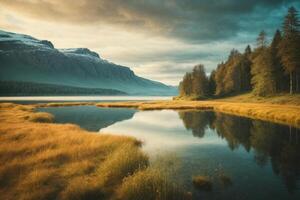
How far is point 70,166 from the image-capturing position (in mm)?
14734

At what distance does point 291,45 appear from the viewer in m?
63.9

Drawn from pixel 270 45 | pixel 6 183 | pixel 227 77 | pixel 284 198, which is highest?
pixel 270 45

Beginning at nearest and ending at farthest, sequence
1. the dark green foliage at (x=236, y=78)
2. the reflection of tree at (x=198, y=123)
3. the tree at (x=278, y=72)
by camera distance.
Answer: the reflection of tree at (x=198, y=123)
the tree at (x=278, y=72)
the dark green foliage at (x=236, y=78)

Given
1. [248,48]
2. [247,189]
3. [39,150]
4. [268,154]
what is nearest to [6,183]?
[39,150]

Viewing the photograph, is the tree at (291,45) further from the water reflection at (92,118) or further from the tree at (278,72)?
the water reflection at (92,118)

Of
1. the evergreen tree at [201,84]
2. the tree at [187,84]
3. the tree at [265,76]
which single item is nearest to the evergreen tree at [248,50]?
the evergreen tree at [201,84]

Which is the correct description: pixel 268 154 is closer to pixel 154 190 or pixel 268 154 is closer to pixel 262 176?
pixel 262 176

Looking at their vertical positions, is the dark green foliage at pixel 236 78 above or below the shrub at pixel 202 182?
above

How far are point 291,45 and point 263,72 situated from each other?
11.5 m

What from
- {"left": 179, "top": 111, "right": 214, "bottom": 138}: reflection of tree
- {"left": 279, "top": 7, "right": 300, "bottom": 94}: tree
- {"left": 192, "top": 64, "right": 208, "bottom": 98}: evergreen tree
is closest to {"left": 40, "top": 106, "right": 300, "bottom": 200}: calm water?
{"left": 179, "top": 111, "right": 214, "bottom": 138}: reflection of tree

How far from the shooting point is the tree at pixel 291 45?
62.3 meters

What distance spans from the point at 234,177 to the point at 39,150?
49.7ft

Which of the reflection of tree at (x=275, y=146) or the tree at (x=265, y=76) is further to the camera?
the tree at (x=265, y=76)

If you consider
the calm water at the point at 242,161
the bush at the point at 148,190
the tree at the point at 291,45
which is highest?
the tree at the point at 291,45
